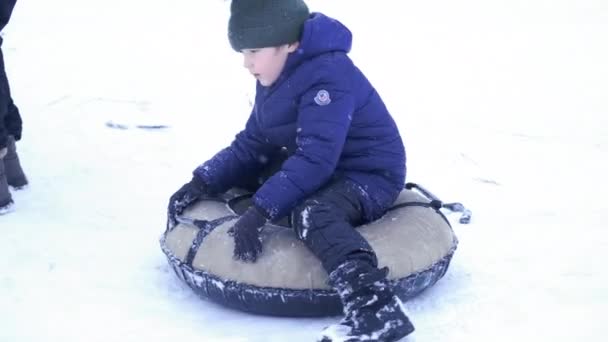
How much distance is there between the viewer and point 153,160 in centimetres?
517

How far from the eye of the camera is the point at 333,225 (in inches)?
110

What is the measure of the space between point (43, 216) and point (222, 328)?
1.69 m

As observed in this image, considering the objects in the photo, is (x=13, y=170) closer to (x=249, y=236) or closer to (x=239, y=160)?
(x=239, y=160)

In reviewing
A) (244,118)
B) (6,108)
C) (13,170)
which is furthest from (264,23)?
(244,118)

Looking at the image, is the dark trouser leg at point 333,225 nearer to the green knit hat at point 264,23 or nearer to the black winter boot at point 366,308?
the black winter boot at point 366,308

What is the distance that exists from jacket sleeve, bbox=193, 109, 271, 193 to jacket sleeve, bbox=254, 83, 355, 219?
611 millimetres

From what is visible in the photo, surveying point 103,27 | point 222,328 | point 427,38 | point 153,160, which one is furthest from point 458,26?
point 222,328

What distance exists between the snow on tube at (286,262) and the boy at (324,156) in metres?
0.07

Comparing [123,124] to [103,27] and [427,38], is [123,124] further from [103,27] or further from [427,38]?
[427,38]

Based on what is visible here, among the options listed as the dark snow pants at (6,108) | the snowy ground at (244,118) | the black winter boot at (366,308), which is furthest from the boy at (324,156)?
the dark snow pants at (6,108)

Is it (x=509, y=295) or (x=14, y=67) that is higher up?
(x=509, y=295)

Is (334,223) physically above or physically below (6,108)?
above

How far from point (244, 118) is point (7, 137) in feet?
8.01

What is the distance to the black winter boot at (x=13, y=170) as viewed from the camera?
439cm
